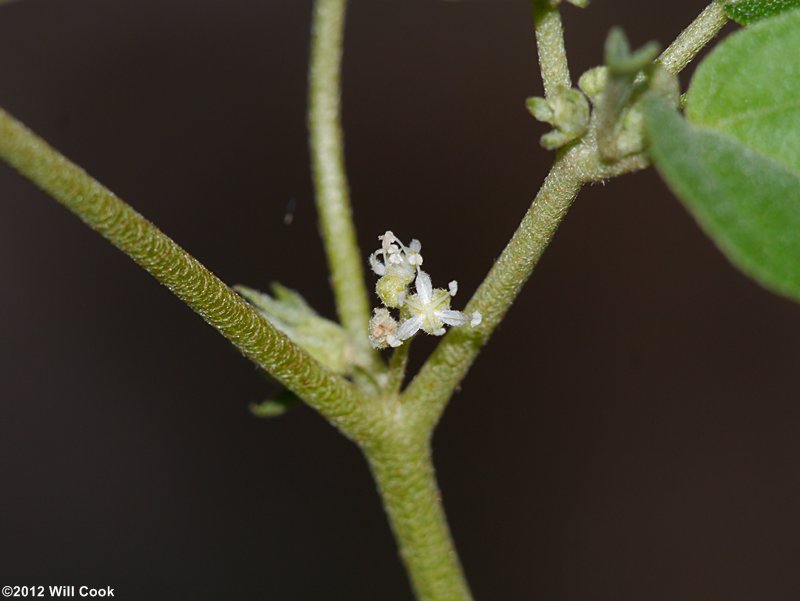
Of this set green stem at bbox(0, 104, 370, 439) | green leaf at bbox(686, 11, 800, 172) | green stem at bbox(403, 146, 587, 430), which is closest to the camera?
green stem at bbox(0, 104, 370, 439)

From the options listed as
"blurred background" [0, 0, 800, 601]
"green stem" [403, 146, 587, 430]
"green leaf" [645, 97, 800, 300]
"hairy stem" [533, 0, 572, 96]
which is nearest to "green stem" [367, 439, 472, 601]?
"green stem" [403, 146, 587, 430]

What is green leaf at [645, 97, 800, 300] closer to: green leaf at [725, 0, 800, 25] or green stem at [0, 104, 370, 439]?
green leaf at [725, 0, 800, 25]

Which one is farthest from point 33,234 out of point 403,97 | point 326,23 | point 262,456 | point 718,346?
point 326,23

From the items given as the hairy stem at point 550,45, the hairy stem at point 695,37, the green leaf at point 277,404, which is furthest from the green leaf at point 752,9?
the green leaf at point 277,404

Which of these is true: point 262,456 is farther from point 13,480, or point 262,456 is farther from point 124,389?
point 13,480

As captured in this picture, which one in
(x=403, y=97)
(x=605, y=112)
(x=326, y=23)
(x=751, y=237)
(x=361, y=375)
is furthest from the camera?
(x=403, y=97)

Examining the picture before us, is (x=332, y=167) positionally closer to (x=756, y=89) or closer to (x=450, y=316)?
(x=450, y=316)

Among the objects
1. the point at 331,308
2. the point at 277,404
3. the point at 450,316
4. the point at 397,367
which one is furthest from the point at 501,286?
the point at 331,308
